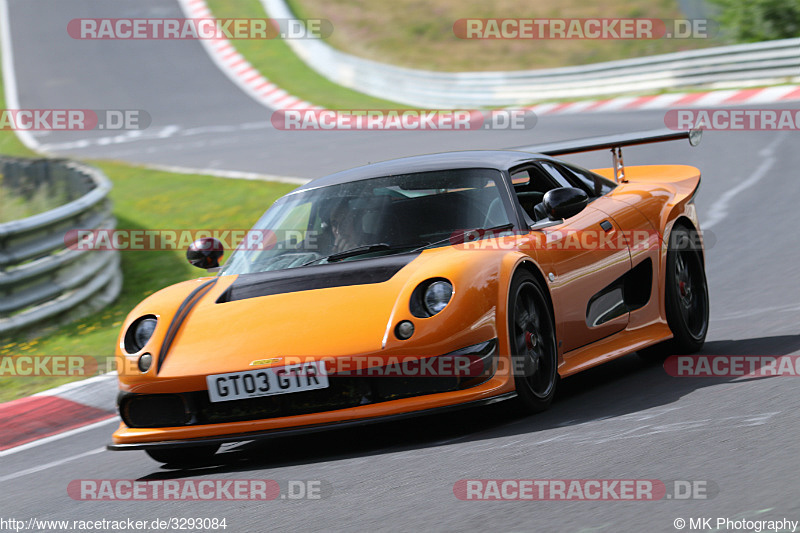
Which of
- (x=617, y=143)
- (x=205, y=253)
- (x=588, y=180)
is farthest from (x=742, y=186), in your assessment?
(x=205, y=253)

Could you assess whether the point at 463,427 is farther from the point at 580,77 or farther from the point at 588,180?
the point at 580,77

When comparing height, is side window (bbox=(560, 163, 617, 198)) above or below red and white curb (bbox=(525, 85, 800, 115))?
above

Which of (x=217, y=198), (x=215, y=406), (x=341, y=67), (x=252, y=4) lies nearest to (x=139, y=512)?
(x=215, y=406)

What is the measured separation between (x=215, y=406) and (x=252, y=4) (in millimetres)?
34988

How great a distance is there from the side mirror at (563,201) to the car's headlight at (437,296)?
91 centimetres

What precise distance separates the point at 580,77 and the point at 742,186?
12.7 meters

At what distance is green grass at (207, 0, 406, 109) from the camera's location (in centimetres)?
2762

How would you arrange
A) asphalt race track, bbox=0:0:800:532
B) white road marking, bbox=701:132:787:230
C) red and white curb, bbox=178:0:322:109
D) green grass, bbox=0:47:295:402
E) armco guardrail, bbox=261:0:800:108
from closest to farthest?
1. asphalt race track, bbox=0:0:800:532
2. green grass, bbox=0:47:295:402
3. white road marking, bbox=701:132:787:230
4. armco guardrail, bbox=261:0:800:108
5. red and white curb, bbox=178:0:322:109

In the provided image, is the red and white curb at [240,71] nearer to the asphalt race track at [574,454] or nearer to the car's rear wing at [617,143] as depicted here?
the asphalt race track at [574,454]

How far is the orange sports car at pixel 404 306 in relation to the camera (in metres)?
4.81

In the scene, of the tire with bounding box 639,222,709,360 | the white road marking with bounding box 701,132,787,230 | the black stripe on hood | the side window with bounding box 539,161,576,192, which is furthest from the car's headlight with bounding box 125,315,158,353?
the white road marking with bounding box 701,132,787,230

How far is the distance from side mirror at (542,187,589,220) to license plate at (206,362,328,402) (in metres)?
1.51

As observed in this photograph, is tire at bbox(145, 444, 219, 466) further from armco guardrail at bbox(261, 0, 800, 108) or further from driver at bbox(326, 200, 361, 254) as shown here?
armco guardrail at bbox(261, 0, 800, 108)

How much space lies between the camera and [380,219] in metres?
5.78
